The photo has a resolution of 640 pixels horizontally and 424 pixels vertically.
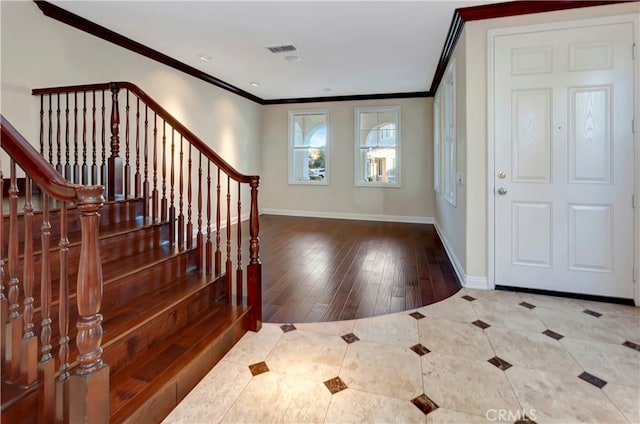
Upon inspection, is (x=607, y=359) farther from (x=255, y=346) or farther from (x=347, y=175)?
(x=347, y=175)

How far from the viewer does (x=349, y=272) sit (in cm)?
369

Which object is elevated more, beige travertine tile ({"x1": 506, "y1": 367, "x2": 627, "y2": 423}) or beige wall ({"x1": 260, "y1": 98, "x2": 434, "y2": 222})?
beige wall ({"x1": 260, "y1": 98, "x2": 434, "y2": 222})

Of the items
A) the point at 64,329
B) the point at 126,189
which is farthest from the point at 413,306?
the point at 126,189

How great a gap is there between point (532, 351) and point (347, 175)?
5.60m

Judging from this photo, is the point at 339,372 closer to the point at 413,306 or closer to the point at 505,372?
the point at 505,372

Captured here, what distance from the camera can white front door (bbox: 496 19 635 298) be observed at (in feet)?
9.18

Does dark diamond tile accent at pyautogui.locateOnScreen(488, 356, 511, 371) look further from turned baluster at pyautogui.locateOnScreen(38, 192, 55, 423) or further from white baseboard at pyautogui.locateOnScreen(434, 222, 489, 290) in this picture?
turned baluster at pyautogui.locateOnScreen(38, 192, 55, 423)

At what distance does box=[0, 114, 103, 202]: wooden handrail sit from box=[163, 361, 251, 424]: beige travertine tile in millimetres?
1059

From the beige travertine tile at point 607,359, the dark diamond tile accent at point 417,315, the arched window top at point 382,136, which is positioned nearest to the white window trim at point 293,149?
the arched window top at point 382,136

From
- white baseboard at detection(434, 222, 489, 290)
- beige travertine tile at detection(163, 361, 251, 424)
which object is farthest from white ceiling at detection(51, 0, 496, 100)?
beige travertine tile at detection(163, 361, 251, 424)

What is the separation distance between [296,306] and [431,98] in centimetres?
550

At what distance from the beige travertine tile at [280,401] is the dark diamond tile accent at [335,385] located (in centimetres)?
3

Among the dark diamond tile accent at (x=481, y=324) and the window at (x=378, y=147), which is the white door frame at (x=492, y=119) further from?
the window at (x=378, y=147)

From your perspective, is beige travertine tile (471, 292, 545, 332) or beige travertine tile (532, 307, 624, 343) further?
beige travertine tile (471, 292, 545, 332)
